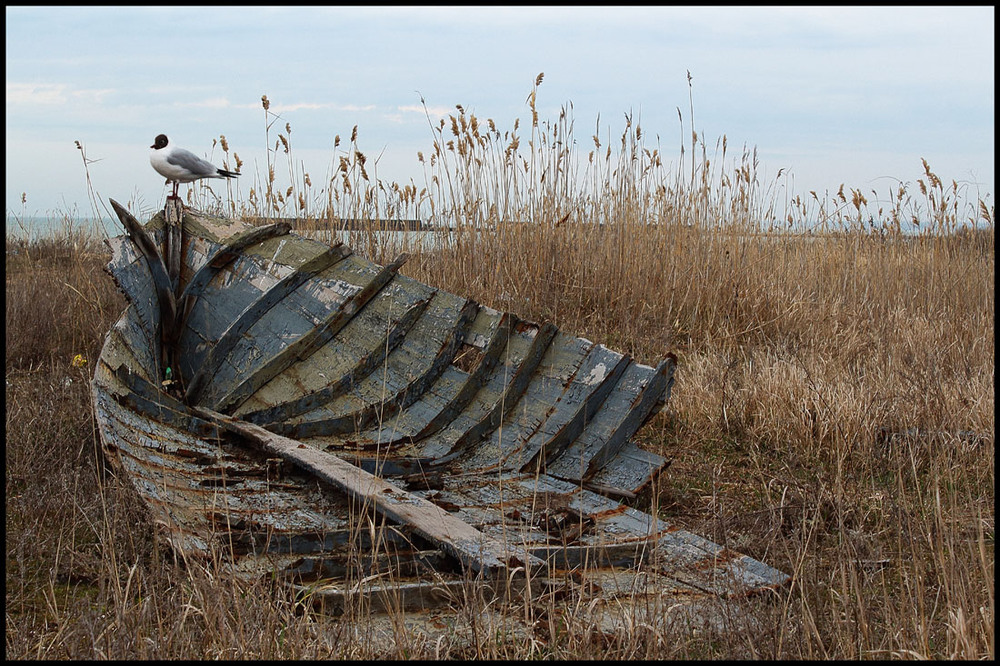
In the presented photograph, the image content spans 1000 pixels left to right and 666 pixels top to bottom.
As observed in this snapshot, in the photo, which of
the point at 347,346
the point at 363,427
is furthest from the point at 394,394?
the point at 347,346

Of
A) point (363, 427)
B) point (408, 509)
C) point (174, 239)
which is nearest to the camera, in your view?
point (408, 509)

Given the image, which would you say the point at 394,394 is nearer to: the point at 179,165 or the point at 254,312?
the point at 254,312

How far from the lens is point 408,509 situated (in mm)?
2734

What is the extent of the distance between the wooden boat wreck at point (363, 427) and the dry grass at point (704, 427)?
6.5 inches

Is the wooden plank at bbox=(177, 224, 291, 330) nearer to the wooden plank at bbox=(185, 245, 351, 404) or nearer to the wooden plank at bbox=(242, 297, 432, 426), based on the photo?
the wooden plank at bbox=(185, 245, 351, 404)

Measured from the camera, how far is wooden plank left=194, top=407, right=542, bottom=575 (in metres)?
2.38

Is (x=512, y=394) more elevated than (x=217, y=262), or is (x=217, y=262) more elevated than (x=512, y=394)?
(x=217, y=262)

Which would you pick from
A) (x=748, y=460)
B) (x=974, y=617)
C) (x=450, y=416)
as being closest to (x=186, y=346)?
(x=450, y=416)

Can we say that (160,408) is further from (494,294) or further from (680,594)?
(494,294)

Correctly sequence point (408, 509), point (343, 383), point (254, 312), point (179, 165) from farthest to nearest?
1. point (179, 165)
2. point (254, 312)
3. point (343, 383)
4. point (408, 509)

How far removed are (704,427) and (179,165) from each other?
3967 millimetres

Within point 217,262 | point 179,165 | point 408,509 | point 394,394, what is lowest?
point 408,509

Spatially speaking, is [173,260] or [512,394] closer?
[512,394]

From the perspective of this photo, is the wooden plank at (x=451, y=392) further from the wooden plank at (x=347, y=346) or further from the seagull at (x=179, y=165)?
the seagull at (x=179, y=165)
